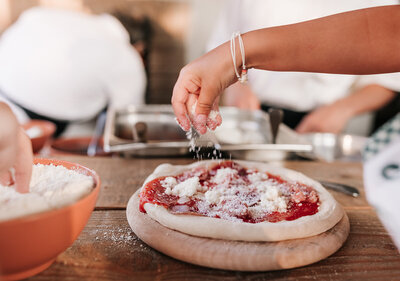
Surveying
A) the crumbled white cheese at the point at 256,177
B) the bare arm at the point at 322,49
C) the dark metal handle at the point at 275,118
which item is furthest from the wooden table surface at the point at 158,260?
the dark metal handle at the point at 275,118

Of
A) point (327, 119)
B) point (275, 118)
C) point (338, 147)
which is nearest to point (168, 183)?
point (275, 118)

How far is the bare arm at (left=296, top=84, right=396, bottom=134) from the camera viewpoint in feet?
7.51

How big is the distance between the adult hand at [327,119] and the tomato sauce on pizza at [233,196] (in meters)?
1.29

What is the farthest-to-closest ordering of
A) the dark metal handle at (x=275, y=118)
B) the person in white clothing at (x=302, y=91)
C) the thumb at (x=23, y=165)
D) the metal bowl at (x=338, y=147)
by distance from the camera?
the person in white clothing at (x=302, y=91) → the metal bowl at (x=338, y=147) → the dark metal handle at (x=275, y=118) → the thumb at (x=23, y=165)

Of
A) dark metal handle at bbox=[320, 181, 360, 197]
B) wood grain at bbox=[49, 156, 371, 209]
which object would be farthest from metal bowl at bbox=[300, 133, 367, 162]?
dark metal handle at bbox=[320, 181, 360, 197]

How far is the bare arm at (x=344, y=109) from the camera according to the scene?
229cm

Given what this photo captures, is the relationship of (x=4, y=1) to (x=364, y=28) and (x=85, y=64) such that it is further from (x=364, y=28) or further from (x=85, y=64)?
(x=364, y=28)

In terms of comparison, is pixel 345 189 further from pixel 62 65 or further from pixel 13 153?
pixel 62 65

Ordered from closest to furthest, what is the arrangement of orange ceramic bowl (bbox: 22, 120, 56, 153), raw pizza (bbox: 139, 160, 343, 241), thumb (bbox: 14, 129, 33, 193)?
thumb (bbox: 14, 129, 33, 193)
raw pizza (bbox: 139, 160, 343, 241)
orange ceramic bowl (bbox: 22, 120, 56, 153)

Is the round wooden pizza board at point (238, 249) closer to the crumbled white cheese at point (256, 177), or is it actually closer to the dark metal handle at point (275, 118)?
the crumbled white cheese at point (256, 177)

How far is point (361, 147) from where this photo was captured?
1.98 meters

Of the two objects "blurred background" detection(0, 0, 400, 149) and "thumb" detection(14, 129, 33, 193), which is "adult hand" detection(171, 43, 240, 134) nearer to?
"thumb" detection(14, 129, 33, 193)

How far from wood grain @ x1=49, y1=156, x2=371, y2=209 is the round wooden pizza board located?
255mm

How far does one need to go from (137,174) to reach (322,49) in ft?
2.56
